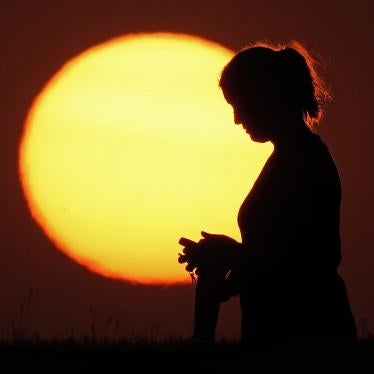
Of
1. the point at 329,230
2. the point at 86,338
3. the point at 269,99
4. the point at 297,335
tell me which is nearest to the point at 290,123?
the point at 269,99

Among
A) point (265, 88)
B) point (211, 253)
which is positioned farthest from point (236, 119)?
point (211, 253)

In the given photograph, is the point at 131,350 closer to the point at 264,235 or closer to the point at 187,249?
the point at 187,249

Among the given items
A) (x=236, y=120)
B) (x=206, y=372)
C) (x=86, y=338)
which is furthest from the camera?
(x=86, y=338)

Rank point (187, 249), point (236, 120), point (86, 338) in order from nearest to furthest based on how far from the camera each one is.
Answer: point (187, 249) < point (236, 120) < point (86, 338)

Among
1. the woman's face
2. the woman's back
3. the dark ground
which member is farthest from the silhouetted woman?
the woman's face

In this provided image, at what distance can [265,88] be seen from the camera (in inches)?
209

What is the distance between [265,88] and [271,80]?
0.05 metres

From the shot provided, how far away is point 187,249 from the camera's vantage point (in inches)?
197

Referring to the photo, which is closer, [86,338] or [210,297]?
[210,297]

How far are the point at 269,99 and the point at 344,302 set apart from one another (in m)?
1.14

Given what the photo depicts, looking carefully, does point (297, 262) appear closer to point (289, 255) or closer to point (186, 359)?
point (289, 255)

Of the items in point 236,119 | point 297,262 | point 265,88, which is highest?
point 265,88

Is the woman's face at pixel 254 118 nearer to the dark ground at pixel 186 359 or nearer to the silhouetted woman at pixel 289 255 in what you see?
the silhouetted woman at pixel 289 255

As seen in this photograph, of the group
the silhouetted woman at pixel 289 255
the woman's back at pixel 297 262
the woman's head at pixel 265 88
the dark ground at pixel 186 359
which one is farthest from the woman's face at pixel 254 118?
the dark ground at pixel 186 359
